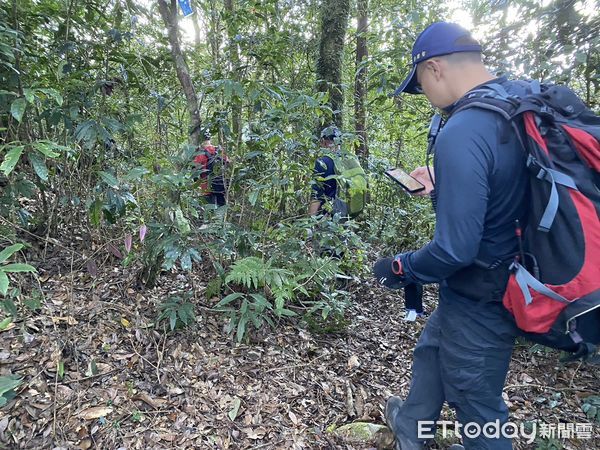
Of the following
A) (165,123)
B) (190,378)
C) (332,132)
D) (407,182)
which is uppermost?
(165,123)

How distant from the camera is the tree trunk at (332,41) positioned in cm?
505

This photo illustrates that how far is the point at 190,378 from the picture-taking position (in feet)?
8.73

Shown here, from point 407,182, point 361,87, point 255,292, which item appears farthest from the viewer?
point 361,87

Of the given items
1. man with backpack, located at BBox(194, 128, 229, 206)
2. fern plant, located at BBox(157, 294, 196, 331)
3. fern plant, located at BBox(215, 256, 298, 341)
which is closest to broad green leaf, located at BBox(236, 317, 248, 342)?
fern plant, located at BBox(215, 256, 298, 341)

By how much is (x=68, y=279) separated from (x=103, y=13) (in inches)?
84.5

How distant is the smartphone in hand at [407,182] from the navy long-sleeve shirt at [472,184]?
1.44 feet

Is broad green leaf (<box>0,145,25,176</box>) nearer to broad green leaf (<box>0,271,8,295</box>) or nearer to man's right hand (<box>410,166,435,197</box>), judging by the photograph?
broad green leaf (<box>0,271,8,295</box>)

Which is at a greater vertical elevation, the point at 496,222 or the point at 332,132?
the point at 332,132

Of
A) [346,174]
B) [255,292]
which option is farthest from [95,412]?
[346,174]

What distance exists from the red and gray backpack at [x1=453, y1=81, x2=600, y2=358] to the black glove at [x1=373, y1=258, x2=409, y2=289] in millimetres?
478

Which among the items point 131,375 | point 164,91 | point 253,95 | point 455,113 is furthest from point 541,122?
point 164,91

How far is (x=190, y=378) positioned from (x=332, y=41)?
174 inches

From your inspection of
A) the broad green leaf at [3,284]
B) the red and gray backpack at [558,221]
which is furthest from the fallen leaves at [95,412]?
the red and gray backpack at [558,221]

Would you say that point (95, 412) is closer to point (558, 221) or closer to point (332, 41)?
point (558, 221)
